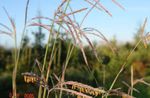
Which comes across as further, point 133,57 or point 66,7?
point 133,57

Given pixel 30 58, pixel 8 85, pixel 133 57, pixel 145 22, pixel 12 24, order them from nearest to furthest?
1. pixel 12 24
2. pixel 145 22
3. pixel 8 85
4. pixel 30 58
5. pixel 133 57

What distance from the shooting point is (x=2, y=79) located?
6699 millimetres

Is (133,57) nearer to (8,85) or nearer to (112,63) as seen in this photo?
(112,63)

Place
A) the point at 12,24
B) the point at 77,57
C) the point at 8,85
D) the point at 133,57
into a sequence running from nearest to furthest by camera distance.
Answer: the point at 12,24, the point at 8,85, the point at 77,57, the point at 133,57

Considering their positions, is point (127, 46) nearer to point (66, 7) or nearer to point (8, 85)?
point (8, 85)

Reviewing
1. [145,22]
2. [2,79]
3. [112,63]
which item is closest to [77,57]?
[112,63]

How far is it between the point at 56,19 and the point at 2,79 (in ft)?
15.7

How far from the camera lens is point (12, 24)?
1968 mm

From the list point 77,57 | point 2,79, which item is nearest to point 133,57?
point 77,57

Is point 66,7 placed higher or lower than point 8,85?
higher

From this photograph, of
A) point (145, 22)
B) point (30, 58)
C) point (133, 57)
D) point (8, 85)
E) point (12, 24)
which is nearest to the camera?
point (12, 24)

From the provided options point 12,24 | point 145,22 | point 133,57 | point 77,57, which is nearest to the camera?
point 12,24

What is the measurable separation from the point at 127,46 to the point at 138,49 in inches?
9.5

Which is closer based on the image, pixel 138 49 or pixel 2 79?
pixel 2 79
